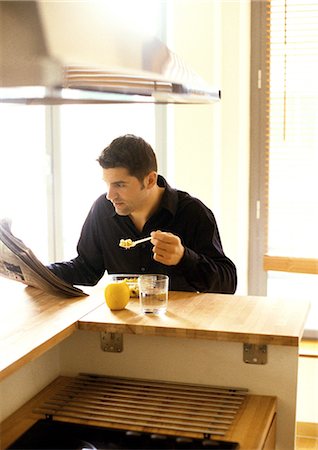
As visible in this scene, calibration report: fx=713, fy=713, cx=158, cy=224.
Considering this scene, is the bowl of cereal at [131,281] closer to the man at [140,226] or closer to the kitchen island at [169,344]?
the kitchen island at [169,344]

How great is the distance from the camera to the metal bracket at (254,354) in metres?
1.88

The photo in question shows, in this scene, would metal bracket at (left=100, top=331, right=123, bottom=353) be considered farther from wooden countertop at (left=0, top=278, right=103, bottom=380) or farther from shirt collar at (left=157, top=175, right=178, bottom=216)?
shirt collar at (left=157, top=175, right=178, bottom=216)

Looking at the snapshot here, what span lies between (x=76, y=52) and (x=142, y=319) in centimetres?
95

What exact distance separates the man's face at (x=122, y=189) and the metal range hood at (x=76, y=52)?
86 centimetres

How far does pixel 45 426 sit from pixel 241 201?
2.77 meters

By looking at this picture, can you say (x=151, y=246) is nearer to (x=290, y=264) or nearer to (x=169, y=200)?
(x=169, y=200)

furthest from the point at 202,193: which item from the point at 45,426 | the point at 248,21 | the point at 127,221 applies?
the point at 45,426

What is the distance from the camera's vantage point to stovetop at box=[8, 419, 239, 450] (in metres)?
1.58

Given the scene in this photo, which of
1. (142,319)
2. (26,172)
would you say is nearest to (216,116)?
(26,172)

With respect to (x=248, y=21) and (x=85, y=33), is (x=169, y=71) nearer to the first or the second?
(x=85, y=33)

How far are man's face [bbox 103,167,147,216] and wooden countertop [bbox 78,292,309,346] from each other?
0.58m

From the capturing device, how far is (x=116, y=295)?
6.69ft

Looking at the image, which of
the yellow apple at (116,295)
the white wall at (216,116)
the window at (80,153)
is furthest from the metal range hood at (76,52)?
the window at (80,153)

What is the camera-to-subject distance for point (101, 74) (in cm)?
140
